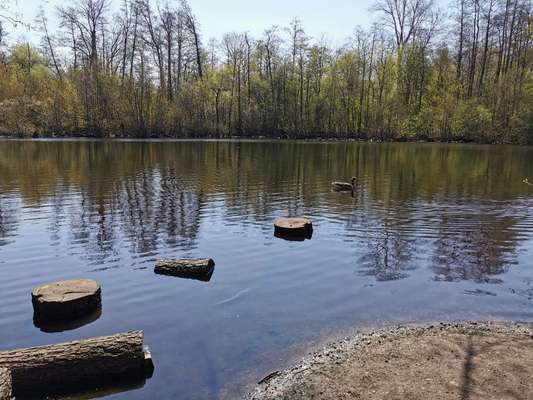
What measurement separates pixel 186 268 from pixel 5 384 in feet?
17.1

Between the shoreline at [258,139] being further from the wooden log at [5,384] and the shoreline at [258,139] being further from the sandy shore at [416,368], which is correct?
the wooden log at [5,384]

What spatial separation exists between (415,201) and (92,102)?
201 ft

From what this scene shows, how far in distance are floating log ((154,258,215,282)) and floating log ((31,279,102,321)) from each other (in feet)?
6.62

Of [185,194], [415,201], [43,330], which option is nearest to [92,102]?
[185,194]

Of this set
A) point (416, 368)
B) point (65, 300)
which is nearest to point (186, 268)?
point (65, 300)

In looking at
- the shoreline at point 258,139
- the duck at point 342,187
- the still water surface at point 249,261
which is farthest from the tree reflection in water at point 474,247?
the shoreline at point 258,139

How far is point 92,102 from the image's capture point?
67.5 metres

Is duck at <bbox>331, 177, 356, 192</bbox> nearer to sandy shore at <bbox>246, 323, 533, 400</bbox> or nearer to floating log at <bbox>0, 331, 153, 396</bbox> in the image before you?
sandy shore at <bbox>246, 323, 533, 400</bbox>

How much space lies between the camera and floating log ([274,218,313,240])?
13309 mm

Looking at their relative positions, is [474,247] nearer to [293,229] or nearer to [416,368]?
[293,229]

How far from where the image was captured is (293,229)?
43.5 feet

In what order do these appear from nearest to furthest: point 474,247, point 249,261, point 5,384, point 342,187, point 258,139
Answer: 1. point 5,384
2. point 249,261
3. point 474,247
4. point 342,187
5. point 258,139

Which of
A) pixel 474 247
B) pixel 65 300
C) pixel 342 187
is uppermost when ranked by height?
pixel 342 187

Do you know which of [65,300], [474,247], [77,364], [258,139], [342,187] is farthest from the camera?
[258,139]
